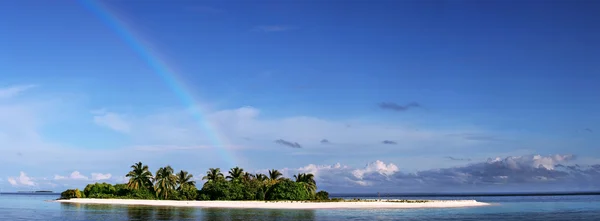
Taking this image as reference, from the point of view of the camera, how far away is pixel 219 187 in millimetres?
139750

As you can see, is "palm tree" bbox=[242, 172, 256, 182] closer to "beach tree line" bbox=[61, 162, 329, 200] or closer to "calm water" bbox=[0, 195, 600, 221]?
"beach tree line" bbox=[61, 162, 329, 200]

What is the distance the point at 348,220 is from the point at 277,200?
187ft

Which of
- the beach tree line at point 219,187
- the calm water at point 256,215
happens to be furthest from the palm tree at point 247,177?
the calm water at point 256,215

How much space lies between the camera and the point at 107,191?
161 m

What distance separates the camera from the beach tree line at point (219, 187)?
454 feet

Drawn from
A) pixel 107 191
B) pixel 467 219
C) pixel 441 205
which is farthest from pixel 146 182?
pixel 467 219

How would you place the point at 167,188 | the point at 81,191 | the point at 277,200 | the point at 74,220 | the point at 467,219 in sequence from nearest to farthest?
the point at 74,220, the point at 467,219, the point at 277,200, the point at 167,188, the point at 81,191

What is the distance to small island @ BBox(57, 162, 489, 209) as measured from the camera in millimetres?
134625

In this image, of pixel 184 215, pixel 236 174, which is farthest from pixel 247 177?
pixel 184 215

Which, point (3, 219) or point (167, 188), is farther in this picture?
point (167, 188)

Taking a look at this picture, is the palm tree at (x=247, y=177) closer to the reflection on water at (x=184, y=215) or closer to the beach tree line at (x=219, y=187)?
the beach tree line at (x=219, y=187)

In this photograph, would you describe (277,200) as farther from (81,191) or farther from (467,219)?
(81,191)

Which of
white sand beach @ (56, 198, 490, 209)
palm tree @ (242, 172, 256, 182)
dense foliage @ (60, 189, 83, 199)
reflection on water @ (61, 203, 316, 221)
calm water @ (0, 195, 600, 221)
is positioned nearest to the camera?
reflection on water @ (61, 203, 316, 221)

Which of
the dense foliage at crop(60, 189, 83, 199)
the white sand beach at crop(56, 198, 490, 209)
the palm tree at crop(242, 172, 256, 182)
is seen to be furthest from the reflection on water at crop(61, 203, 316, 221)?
the dense foliage at crop(60, 189, 83, 199)
